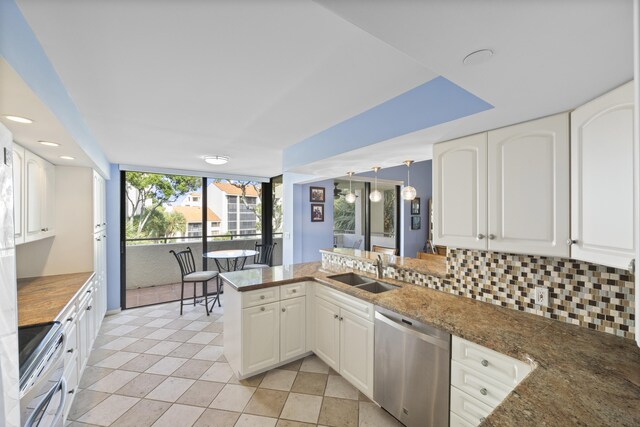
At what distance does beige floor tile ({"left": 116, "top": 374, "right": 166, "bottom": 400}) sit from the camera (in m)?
2.22

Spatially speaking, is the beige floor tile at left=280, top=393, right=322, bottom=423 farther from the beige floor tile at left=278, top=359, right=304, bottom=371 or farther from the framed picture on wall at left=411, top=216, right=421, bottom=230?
the framed picture on wall at left=411, top=216, right=421, bottom=230

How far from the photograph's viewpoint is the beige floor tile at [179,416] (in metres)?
1.89

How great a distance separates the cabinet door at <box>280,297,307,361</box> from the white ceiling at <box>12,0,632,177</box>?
1.62 metres

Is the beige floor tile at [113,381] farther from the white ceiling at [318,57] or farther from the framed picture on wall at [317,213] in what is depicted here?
the framed picture on wall at [317,213]

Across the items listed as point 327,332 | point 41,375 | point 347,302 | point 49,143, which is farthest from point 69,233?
point 347,302

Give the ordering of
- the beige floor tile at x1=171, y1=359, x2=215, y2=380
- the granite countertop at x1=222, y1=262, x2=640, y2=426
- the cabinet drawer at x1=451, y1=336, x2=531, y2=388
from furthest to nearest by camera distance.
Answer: the beige floor tile at x1=171, y1=359, x2=215, y2=380 < the cabinet drawer at x1=451, y1=336, x2=531, y2=388 < the granite countertop at x1=222, y1=262, x2=640, y2=426

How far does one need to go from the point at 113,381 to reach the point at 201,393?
88cm

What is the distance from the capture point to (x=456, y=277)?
2.06 m

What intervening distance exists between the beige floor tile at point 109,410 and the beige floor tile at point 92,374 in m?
0.38

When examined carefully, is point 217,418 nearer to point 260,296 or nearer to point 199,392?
point 199,392

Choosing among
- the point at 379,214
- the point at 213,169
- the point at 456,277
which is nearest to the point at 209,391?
the point at 456,277

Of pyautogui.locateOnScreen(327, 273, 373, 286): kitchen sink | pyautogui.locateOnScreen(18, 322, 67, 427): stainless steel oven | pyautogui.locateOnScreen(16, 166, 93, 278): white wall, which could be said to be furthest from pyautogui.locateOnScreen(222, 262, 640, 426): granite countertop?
pyautogui.locateOnScreen(16, 166, 93, 278): white wall

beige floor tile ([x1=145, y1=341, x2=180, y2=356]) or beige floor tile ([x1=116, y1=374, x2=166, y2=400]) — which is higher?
beige floor tile ([x1=116, y1=374, x2=166, y2=400])

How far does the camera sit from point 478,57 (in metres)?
0.93
